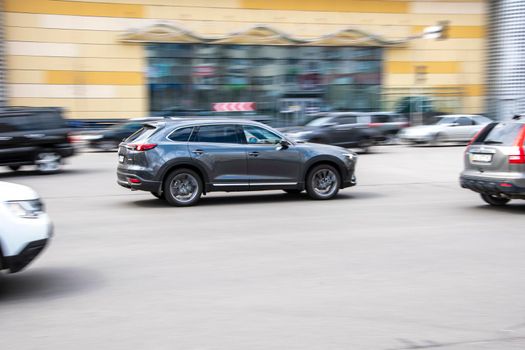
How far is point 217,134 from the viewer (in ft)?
41.2

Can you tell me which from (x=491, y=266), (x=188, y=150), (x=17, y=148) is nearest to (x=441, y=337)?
(x=491, y=266)

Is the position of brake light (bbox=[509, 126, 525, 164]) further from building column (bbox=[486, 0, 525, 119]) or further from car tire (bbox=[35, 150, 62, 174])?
building column (bbox=[486, 0, 525, 119])

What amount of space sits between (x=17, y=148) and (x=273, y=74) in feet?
84.4

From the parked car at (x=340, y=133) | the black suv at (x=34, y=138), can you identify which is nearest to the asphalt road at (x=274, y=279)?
the black suv at (x=34, y=138)

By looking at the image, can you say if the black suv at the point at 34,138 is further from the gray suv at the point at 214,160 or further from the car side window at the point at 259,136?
the car side window at the point at 259,136

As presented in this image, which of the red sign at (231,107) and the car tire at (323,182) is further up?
the red sign at (231,107)

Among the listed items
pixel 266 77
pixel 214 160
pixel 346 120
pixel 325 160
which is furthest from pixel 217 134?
pixel 266 77

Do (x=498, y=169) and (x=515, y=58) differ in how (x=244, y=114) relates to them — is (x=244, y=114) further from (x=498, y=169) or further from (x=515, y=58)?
(x=498, y=169)

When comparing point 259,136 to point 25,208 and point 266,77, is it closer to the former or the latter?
point 25,208

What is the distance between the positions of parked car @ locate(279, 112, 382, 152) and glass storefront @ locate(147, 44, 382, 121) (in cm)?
1444

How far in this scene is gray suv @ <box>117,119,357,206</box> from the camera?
12.1m

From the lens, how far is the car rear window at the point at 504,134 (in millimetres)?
11125

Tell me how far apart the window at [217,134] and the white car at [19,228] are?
6.29 metres

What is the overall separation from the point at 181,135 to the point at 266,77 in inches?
1198
